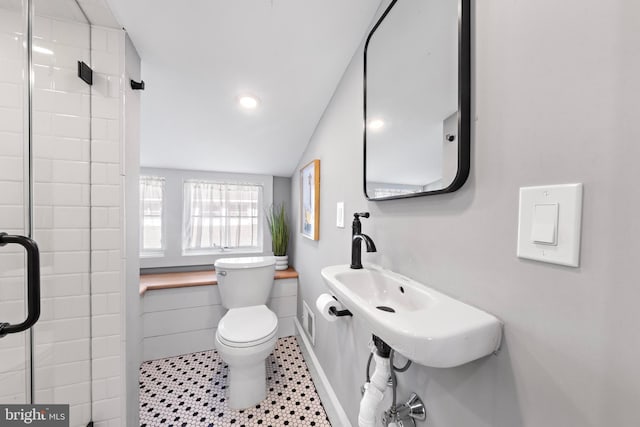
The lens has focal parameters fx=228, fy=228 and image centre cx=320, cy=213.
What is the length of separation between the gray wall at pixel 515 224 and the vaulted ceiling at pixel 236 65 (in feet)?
2.58

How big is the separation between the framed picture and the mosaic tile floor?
1.07m

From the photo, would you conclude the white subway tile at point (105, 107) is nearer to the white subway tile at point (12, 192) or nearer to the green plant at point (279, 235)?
the white subway tile at point (12, 192)

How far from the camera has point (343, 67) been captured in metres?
1.33

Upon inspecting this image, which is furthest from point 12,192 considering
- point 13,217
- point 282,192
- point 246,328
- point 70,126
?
point 282,192

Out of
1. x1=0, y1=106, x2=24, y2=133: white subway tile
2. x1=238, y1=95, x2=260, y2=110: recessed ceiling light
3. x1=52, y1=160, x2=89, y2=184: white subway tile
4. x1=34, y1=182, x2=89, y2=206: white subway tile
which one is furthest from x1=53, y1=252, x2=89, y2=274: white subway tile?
x1=238, y1=95, x2=260, y2=110: recessed ceiling light

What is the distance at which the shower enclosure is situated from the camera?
92 cm

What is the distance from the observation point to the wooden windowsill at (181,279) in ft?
6.32

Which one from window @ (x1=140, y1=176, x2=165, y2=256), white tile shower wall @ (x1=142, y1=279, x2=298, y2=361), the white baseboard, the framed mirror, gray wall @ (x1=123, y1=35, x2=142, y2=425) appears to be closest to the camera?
the framed mirror

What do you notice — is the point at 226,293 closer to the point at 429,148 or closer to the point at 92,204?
the point at 92,204

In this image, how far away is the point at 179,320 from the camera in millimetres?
1970

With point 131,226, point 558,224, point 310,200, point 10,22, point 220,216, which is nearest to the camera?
point 558,224

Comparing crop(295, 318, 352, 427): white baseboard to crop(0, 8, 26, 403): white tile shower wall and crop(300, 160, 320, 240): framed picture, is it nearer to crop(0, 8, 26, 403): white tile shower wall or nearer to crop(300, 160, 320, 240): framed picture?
crop(300, 160, 320, 240): framed picture

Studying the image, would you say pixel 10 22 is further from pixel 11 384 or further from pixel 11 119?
pixel 11 384

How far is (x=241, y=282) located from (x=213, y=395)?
0.76 meters
